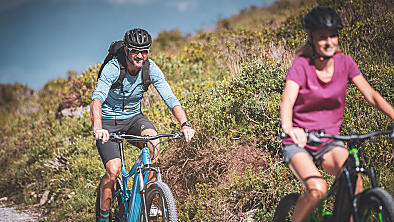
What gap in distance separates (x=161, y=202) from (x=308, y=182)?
152 cm

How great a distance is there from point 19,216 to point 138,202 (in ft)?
14.6

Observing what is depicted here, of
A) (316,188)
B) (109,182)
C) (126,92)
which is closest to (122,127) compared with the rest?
(126,92)

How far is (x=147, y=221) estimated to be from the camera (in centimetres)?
385

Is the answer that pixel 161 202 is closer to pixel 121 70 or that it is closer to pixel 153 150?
pixel 153 150

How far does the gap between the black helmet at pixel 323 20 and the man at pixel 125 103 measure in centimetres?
168

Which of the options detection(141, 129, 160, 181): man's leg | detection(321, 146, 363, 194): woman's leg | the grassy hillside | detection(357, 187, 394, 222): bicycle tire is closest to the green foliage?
the grassy hillside

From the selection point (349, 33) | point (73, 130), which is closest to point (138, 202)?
point (349, 33)

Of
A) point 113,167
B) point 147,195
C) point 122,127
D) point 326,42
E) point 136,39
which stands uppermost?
point 136,39

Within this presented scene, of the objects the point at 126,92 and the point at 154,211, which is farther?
the point at 126,92

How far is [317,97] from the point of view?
3.05m

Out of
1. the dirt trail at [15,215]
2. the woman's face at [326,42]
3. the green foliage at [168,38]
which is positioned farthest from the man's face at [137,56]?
the green foliage at [168,38]

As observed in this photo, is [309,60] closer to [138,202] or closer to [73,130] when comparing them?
[138,202]

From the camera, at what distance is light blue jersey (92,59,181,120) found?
171 inches

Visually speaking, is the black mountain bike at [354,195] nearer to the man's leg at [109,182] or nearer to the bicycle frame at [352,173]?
the bicycle frame at [352,173]
